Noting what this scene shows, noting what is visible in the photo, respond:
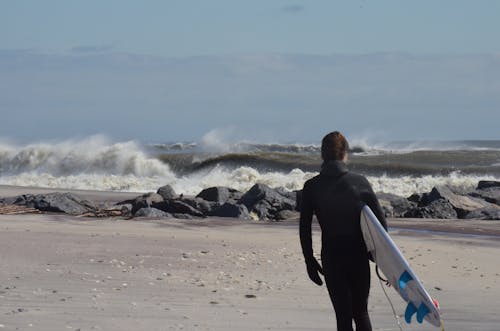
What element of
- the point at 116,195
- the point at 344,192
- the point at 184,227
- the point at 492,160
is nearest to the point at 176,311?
the point at 344,192

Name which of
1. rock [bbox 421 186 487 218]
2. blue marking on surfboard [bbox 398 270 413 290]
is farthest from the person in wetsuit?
rock [bbox 421 186 487 218]

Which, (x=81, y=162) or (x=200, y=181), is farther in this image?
(x=81, y=162)

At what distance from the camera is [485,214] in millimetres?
19078

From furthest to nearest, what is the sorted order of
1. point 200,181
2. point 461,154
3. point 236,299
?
1. point 461,154
2. point 200,181
3. point 236,299

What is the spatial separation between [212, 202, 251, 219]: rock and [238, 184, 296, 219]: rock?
1.80 feet

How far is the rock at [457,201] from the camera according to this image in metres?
19.8

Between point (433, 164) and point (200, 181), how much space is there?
12.8 metres

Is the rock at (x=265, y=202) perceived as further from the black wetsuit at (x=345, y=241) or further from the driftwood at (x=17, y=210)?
the black wetsuit at (x=345, y=241)

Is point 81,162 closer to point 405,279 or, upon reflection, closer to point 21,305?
point 21,305

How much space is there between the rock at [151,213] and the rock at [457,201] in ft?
20.1

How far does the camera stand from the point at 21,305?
26.8ft

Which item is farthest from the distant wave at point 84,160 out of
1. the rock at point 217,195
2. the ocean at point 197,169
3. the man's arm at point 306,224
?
the man's arm at point 306,224

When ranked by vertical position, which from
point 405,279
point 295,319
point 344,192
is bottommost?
point 295,319

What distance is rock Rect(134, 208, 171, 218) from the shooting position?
17.1 m
